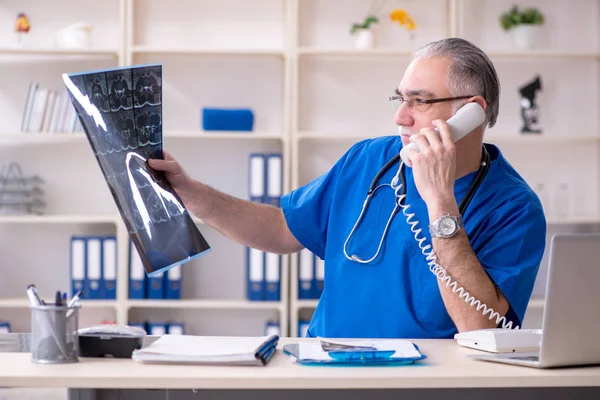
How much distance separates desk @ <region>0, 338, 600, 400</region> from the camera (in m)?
1.09

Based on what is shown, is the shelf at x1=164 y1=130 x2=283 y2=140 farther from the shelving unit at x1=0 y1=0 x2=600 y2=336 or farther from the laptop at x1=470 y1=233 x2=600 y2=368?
the laptop at x1=470 y1=233 x2=600 y2=368

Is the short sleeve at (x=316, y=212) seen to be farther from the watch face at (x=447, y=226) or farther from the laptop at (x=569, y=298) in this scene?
the laptop at (x=569, y=298)

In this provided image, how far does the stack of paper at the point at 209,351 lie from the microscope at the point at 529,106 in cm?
282

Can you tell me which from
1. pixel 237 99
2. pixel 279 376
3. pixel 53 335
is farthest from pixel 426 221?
pixel 237 99

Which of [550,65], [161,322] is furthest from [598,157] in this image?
[161,322]

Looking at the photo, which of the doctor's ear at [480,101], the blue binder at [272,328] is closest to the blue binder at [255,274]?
the blue binder at [272,328]

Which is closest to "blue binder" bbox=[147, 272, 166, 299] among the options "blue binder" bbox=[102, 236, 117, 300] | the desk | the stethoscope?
"blue binder" bbox=[102, 236, 117, 300]

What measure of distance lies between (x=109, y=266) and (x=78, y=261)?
0.47 feet

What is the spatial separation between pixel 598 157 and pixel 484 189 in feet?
8.03

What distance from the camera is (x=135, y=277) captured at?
11.8ft

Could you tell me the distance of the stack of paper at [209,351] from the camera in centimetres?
119

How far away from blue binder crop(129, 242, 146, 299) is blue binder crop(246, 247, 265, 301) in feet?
1.63

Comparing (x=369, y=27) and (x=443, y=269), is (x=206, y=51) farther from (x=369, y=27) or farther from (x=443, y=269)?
(x=443, y=269)

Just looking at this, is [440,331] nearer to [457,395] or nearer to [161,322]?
[457,395]
